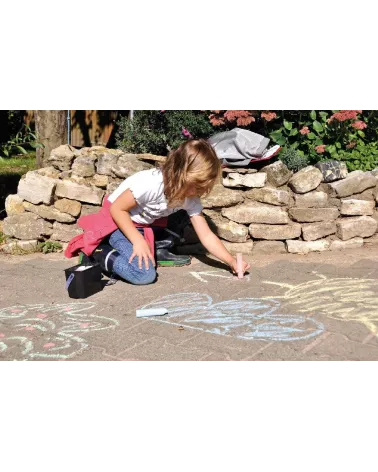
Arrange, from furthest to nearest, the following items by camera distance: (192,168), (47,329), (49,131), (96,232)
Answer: (49,131), (96,232), (192,168), (47,329)

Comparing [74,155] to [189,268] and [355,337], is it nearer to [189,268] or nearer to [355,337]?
[189,268]

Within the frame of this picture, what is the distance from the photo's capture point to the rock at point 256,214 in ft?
16.9

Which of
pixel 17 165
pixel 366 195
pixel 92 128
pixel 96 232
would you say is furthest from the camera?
pixel 17 165

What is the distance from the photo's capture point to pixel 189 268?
15.8 feet

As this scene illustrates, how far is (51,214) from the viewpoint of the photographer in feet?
17.8

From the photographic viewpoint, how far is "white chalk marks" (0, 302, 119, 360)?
3227 millimetres

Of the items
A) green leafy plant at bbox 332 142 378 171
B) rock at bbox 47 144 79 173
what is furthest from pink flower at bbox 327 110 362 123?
rock at bbox 47 144 79 173

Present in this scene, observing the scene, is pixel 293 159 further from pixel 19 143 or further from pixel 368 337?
pixel 19 143

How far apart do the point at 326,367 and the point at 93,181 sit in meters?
3.18

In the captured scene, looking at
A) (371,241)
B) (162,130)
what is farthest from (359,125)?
(162,130)

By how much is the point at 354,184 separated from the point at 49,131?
348cm

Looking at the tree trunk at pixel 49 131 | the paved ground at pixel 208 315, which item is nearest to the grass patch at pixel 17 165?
the tree trunk at pixel 49 131

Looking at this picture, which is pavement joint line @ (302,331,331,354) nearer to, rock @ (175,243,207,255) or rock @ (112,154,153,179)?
rock @ (175,243,207,255)

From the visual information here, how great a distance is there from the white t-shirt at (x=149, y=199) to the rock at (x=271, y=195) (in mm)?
800
